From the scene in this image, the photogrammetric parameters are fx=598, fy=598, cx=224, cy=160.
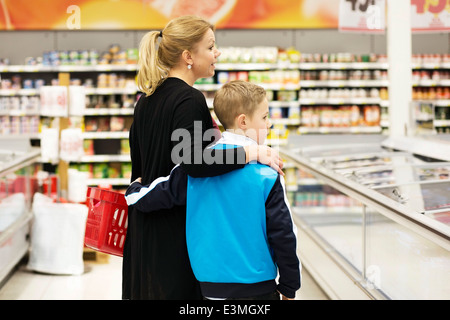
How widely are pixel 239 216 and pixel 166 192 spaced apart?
0.76 feet

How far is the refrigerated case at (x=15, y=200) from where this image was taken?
4.12m

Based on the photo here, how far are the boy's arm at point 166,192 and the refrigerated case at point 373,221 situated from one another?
893 mm

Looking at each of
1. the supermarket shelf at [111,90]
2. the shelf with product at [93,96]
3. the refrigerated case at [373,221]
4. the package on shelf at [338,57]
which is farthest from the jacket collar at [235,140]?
the package on shelf at [338,57]

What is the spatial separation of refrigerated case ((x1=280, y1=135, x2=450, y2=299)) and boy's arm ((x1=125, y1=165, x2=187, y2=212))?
89cm

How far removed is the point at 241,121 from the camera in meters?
1.75

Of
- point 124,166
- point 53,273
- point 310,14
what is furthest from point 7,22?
point 53,273

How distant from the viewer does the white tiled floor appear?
4.04 meters

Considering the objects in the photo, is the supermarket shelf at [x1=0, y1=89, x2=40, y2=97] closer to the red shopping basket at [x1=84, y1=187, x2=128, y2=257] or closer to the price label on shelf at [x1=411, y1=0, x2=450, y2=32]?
the price label on shelf at [x1=411, y1=0, x2=450, y2=32]

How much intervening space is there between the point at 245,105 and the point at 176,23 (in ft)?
Result: 1.12

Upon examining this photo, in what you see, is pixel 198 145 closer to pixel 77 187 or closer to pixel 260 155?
pixel 260 155

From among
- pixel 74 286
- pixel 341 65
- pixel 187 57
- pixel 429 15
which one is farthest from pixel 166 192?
pixel 341 65

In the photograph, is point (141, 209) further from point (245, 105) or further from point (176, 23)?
point (176, 23)

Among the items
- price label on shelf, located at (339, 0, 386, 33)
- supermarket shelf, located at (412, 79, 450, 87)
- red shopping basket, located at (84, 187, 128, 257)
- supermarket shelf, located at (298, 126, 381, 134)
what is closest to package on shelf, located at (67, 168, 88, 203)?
price label on shelf, located at (339, 0, 386, 33)
